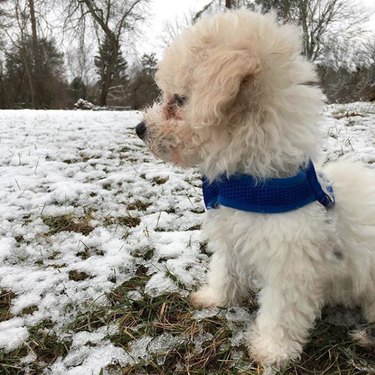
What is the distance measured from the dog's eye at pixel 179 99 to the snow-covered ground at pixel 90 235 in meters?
0.82

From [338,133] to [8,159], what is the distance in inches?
181

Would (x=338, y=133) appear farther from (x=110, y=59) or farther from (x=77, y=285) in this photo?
(x=110, y=59)

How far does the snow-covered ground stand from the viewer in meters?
2.53

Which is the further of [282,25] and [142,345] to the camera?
[142,345]

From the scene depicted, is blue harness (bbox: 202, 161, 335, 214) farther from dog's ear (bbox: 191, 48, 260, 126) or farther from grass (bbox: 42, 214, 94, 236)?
grass (bbox: 42, 214, 94, 236)

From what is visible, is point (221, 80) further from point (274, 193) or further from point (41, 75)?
point (41, 75)

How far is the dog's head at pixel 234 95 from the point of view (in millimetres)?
1939

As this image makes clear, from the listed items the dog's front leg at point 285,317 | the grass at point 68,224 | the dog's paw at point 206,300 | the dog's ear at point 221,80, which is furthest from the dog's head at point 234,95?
the grass at point 68,224

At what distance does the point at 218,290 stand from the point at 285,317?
0.61 metres

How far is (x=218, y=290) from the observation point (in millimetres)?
2711

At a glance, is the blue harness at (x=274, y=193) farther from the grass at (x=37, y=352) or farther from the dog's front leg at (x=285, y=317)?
the grass at (x=37, y=352)

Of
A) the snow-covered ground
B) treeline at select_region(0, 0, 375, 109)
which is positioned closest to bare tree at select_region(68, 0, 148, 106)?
treeline at select_region(0, 0, 375, 109)

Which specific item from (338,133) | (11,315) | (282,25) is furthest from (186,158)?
(338,133)

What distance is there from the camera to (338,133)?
6336 millimetres
